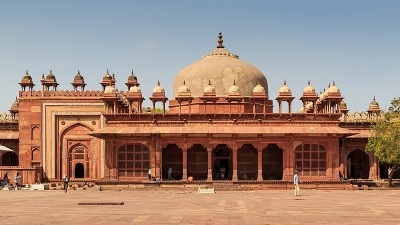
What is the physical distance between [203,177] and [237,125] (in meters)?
3.95

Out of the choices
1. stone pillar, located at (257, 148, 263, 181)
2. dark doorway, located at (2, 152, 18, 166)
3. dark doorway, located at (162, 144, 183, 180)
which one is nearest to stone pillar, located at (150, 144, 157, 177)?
dark doorway, located at (162, 144, 183, 180)

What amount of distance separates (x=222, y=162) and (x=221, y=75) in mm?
6602

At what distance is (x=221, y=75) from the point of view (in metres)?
39.2

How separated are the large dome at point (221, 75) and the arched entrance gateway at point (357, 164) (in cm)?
847

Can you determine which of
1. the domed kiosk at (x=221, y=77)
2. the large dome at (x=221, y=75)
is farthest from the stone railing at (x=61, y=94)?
the large dome at (x=221, y=75)

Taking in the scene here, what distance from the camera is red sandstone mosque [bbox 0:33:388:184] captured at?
32844mm

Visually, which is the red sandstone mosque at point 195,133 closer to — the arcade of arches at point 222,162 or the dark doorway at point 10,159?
Result: the arcade of arches at point 222,162

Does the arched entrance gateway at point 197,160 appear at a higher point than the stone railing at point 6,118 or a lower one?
lower

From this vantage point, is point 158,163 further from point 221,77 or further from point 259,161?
point 221,77

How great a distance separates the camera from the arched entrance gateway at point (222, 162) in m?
35.3

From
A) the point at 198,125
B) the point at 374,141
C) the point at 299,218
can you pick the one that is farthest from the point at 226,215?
the point at 374,141

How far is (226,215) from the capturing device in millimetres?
14836

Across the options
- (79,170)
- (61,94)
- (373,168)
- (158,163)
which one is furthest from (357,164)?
(61,94)

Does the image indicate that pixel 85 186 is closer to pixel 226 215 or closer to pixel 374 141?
pixel 374 141
